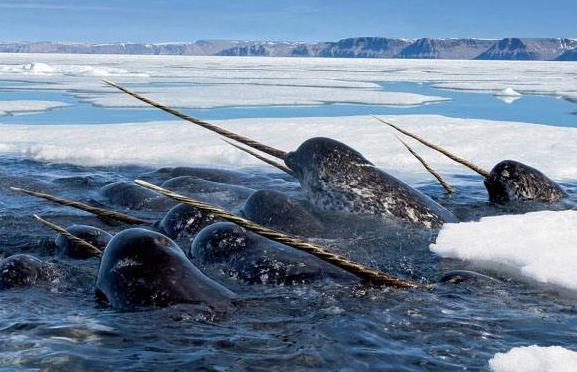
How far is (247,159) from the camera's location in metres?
13.6

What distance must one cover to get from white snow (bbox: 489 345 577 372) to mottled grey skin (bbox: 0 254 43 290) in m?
3.38

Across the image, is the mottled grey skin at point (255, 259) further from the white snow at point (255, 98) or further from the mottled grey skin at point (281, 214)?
→ the white snow at point (255, 98)

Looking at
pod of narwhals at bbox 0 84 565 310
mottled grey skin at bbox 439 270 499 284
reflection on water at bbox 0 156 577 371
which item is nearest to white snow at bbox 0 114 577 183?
pod of narwhals at bbox 0 84 565 310

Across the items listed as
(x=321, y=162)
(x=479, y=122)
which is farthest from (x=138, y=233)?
(x=479, y=122)

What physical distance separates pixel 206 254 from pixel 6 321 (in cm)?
188

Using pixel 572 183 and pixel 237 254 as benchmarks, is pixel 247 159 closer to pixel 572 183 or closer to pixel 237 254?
pixel 572 183

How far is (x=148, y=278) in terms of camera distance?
4.71 metres

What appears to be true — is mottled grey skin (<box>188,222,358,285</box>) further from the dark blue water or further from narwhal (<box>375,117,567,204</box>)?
the dark blue water

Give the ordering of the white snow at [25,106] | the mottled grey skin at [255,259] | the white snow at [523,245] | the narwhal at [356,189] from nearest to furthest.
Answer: the mottled grey skin at [255,259] < the white snow at [523,245] < the narwhal at [356,189] < the white snow at [25,106]

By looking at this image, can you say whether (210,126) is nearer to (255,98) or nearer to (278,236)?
(278,236)

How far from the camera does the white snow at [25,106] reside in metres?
23.1

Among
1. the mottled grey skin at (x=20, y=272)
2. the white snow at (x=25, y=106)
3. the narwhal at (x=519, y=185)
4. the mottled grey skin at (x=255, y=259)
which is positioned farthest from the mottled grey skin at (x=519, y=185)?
the white snow at (x=25, y=106)

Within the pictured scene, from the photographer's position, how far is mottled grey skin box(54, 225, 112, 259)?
6.27m

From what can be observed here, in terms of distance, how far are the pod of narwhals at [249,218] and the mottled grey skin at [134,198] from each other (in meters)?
0.01
